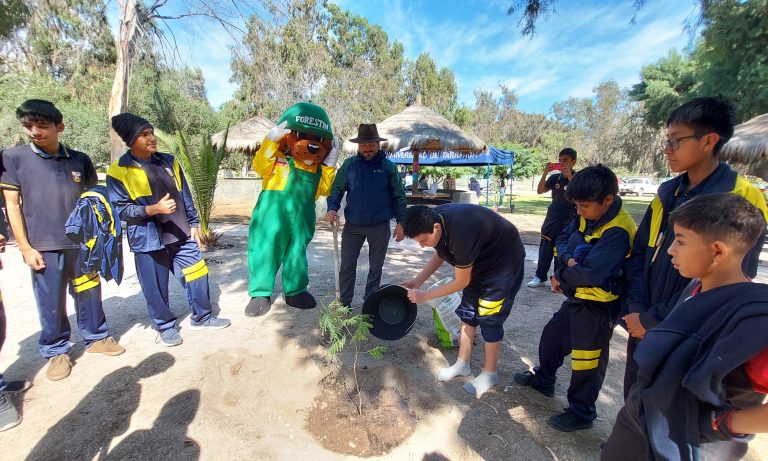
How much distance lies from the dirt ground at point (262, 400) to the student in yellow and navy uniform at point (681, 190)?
2.96 feet

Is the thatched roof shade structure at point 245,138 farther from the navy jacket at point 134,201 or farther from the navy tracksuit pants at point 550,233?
the navy tracksuit pants at point 550,233

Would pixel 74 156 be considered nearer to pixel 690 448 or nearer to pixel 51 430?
pixel 51 430

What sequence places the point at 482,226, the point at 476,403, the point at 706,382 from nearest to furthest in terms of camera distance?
the point at 706,382, the point at 482,226, the point at 476,403

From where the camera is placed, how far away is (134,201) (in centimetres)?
283

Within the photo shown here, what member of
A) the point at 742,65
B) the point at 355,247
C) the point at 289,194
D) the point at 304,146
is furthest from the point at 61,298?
the point at 742,65

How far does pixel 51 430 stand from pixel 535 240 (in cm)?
835

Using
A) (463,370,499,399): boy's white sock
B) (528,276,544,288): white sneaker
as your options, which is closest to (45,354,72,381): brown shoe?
(463,370,499,399): boy's white sock

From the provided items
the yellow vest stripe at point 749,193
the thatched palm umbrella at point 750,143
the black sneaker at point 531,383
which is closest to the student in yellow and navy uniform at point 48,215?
the black sneaker at point 531,383

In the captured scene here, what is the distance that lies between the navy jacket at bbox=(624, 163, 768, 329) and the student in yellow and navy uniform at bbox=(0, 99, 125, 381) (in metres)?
3.59

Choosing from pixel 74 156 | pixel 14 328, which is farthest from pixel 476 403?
pixel 14 328

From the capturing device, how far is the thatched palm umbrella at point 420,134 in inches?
379

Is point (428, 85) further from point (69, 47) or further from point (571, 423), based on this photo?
point (571, 423)

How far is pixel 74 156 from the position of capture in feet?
9.06

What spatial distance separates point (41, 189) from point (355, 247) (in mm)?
2460
